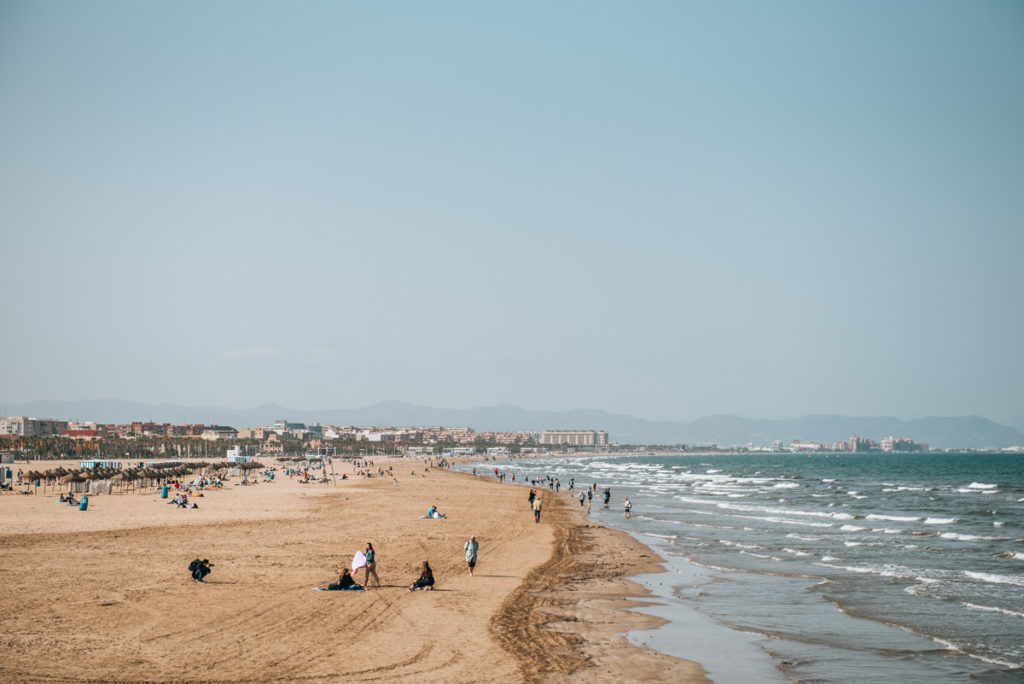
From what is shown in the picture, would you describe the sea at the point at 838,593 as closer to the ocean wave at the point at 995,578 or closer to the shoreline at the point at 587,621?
the ocean wave at the point at 995,578

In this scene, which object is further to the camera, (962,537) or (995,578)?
(962,537)

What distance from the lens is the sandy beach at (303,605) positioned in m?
13.1

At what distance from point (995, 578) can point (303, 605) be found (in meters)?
22.1

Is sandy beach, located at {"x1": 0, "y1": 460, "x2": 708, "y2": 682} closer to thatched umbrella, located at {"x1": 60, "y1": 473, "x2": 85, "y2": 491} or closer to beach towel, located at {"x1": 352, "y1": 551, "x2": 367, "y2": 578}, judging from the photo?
beach towel, located at {"x1": 352, "y1": 551, "x2": 367, "y2": 578}

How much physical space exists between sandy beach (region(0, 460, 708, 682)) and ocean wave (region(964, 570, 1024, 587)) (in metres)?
10.6

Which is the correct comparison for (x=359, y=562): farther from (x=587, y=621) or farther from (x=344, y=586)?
(x=587, y=621)

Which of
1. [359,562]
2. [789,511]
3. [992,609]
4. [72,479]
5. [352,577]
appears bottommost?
[789,511]

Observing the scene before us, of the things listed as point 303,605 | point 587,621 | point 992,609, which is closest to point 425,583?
point 303,605

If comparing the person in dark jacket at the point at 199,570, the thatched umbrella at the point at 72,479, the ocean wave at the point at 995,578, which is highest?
the person in dark jacket at the point at 199,570

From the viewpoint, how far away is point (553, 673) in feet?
43.6

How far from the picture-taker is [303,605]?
1767cm

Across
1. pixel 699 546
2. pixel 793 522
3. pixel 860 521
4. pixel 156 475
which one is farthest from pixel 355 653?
pixel 156 475

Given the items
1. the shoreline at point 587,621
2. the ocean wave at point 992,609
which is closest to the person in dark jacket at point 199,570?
the shoreline at point 587,621

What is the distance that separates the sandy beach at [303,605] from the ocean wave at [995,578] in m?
10.6
